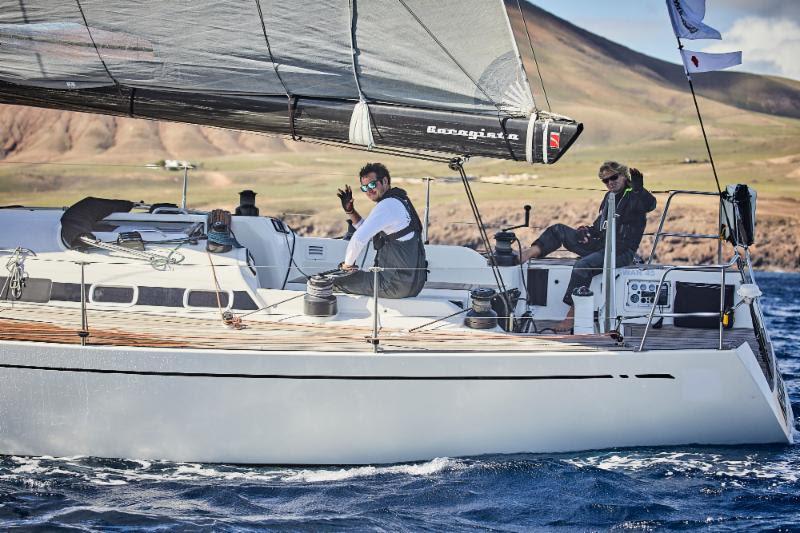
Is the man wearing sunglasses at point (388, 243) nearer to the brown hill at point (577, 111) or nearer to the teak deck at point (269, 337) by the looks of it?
the teak deck at point (269, 337)

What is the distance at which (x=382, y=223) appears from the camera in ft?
27.0

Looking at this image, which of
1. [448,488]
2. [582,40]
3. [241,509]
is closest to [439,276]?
[448,488]

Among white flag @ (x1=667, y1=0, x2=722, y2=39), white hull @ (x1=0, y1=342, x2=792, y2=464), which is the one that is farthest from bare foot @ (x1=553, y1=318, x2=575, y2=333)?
white flag @ (x1=667, y1=0, x2=722, y2=39)

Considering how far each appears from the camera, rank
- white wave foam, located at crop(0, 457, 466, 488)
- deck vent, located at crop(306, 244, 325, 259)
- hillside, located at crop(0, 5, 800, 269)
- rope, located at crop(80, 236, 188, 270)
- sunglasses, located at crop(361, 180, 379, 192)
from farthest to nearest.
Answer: hillside, located at crop(0, 5, 800, 269)
deck vent, located at crop(306, 244, 325, 259)
sunglasses, located at crop(361, 180, 379, 192)
rope, located at crop(80, 236, 188, 270)
white wave foam, located at crop(0, 457, 466, 488)

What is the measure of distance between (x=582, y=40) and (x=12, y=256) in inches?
6616

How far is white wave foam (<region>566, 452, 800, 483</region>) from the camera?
7598 mm

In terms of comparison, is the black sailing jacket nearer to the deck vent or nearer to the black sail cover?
the black sail cover

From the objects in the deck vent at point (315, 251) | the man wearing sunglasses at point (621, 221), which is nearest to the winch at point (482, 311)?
the man wearing sunglasses at point (621, 221)

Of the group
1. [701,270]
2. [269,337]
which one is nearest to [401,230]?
[269,337]

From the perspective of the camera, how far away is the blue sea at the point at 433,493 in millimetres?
6773

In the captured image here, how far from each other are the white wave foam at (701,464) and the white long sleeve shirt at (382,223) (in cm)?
218

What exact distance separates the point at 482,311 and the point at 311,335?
4.46 ft

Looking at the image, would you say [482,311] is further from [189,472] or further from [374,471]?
[189,472]

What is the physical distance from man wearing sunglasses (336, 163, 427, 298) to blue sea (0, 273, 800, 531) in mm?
1485
